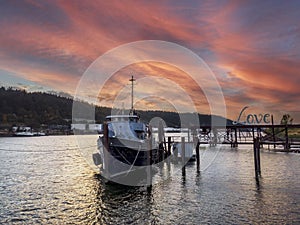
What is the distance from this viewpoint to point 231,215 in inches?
478

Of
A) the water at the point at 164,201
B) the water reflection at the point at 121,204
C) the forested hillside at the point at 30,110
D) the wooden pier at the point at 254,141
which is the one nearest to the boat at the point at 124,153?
the water reflection at the point at 121,204

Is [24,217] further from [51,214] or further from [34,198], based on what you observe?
[34,198]

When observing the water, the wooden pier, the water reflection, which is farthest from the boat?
the wooden pier

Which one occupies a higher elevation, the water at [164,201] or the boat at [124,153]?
the boat at [124,153]

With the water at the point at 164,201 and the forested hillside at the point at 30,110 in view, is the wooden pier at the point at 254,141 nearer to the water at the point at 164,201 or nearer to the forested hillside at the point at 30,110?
the water at the point at 164,201

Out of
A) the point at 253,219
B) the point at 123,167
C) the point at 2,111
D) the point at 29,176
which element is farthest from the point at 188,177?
the point at 2,111

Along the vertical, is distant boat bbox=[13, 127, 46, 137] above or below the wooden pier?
above

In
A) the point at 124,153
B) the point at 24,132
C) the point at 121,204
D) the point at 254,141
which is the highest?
the point at 24,132

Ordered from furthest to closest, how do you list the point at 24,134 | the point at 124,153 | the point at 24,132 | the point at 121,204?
the point at 24,132 < the point at 24,134 < the point at 124,153 < the point at 121,204

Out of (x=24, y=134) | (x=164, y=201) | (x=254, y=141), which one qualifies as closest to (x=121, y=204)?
(x=164, y=201)

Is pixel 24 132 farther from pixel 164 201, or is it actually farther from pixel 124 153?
pixel 164 201

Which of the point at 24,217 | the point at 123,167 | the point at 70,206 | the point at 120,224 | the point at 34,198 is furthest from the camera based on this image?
the point at 123,167

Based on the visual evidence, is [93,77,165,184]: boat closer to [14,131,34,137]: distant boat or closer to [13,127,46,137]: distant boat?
[14,131,34,137]: distant boat

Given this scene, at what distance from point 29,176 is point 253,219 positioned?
2281cm
